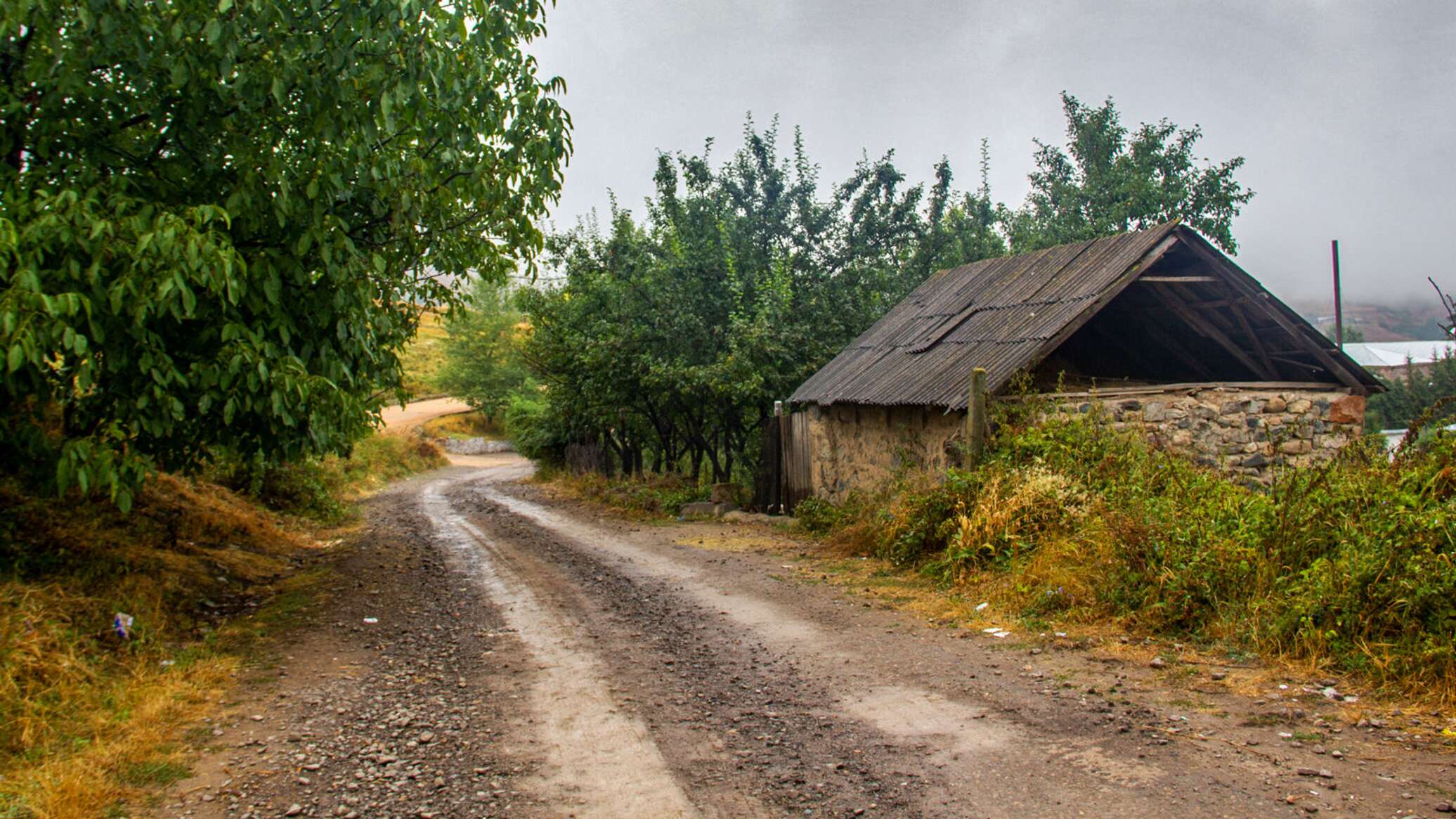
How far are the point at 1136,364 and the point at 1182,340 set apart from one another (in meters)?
0.87

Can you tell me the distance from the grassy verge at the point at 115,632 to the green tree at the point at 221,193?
34.9 inches

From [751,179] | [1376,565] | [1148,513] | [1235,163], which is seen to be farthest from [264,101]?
[1235,163]

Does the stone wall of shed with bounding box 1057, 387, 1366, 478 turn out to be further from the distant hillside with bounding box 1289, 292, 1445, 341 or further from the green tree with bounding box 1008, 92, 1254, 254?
the distant hillside with bounding box 1289, 292, 1445, 341

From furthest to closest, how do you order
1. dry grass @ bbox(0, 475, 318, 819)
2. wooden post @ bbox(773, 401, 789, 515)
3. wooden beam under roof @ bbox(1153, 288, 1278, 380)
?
wooden post @ bbox(773, 401, 789, 515), wooden beam under roof @ bbox(1153, 288, 1278, 380), dry grass @ bbox(0, 475, 318, 819)

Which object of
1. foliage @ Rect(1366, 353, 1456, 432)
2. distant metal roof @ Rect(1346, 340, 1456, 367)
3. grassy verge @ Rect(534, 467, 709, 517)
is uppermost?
distant metal roof @ Rect(1346, 340, 1456, 367)

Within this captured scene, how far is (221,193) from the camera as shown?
6.91m

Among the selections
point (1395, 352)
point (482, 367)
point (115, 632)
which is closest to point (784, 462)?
point (115, 632)

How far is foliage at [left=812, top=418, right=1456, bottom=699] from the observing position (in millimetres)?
5438

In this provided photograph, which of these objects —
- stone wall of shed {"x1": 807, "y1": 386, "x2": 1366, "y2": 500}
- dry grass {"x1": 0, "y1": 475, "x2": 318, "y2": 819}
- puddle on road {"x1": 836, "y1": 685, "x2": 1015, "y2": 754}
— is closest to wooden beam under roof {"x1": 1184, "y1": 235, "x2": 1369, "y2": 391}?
stone wall of shed {"x1": 807, "y1": 386, "x2": 1366, "y2": 500}

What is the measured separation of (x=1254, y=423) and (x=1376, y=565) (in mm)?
6301

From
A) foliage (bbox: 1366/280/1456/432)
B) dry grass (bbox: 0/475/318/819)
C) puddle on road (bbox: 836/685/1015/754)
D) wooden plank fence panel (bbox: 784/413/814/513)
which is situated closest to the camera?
dry grass (bbox: 0/475/318/819)

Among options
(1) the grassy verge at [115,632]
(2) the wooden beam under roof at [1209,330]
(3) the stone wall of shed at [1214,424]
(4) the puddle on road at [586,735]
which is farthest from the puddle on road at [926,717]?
(2) the wooden beam under roof at [1209,330]

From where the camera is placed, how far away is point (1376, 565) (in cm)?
560

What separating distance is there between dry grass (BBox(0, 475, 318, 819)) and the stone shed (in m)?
7.81
